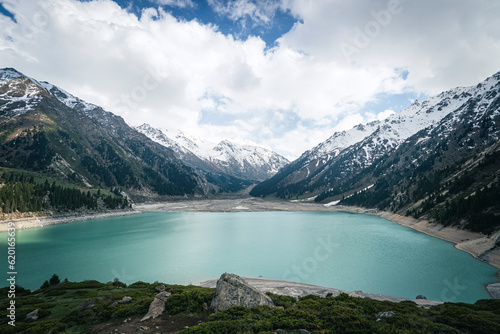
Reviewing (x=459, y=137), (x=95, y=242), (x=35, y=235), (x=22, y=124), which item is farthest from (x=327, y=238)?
(x=22, y=124)

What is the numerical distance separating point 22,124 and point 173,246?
588 feet

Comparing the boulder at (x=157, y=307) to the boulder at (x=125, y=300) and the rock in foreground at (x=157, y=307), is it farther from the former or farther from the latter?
the boulder at (x=125, y=300)

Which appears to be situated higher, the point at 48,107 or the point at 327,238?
the point at 48,107

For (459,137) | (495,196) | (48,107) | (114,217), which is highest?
(48,107)

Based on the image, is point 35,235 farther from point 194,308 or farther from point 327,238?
point 327,238

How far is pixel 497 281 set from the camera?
3278cm

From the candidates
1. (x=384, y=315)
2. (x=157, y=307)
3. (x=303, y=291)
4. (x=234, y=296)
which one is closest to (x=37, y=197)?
(x=157, y=307)

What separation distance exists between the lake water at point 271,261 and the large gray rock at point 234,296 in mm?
19922

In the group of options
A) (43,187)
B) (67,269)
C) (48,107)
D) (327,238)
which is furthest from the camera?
(48,107)

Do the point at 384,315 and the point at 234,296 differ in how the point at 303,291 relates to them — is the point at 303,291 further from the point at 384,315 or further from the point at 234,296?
the point at 234,296

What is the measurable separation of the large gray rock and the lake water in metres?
19.9

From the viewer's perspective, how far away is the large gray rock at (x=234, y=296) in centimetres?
1645

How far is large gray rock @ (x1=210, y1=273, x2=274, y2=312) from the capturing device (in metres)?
16.5

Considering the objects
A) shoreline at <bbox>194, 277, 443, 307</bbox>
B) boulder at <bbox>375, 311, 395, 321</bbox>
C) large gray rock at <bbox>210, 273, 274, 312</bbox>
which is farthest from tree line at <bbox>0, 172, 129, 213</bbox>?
boulder at <bbox>375, 311, 395, 321</bbox>
